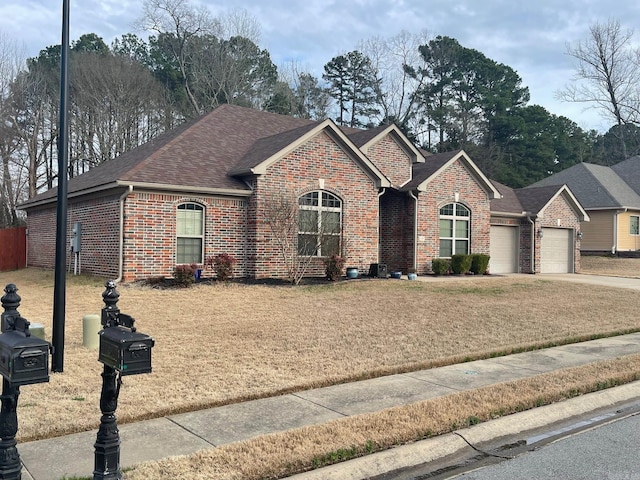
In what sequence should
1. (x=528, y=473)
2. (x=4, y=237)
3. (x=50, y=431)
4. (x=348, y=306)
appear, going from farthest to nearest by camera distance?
(x=4, y=237) < (x=348, y=306) < (x=50, y=431) < (x=528, y=473)

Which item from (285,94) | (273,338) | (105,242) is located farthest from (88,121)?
(273,338)

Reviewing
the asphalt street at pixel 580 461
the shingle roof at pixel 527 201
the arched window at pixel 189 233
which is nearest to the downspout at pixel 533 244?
the shingle roof at pixel 527 201

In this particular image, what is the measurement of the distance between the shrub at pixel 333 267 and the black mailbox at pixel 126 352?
547 inches

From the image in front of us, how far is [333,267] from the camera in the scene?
17.8m

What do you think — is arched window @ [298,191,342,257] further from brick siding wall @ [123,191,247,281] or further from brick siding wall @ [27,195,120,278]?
brick siding wall @ [27,195,120,278]

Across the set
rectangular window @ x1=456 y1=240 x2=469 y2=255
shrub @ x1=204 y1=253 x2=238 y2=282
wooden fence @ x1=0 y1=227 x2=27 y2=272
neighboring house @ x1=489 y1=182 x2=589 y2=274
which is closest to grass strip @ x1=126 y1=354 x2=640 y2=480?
shrub @ x1=204 y1=253 x2=238 y2=282

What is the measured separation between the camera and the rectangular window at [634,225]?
36281 millimetres

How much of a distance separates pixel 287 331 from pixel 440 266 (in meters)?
12.0

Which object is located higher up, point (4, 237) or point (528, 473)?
point (4, 237)

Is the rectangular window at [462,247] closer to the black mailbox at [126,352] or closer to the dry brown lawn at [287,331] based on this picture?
the dry brown lawn at [287,331]

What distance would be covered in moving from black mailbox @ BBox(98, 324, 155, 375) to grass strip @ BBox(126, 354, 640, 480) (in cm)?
96

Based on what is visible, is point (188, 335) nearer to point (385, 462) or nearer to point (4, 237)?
point (385, 462)

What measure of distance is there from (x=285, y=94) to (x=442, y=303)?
35272 mm

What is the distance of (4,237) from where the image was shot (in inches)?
1026
